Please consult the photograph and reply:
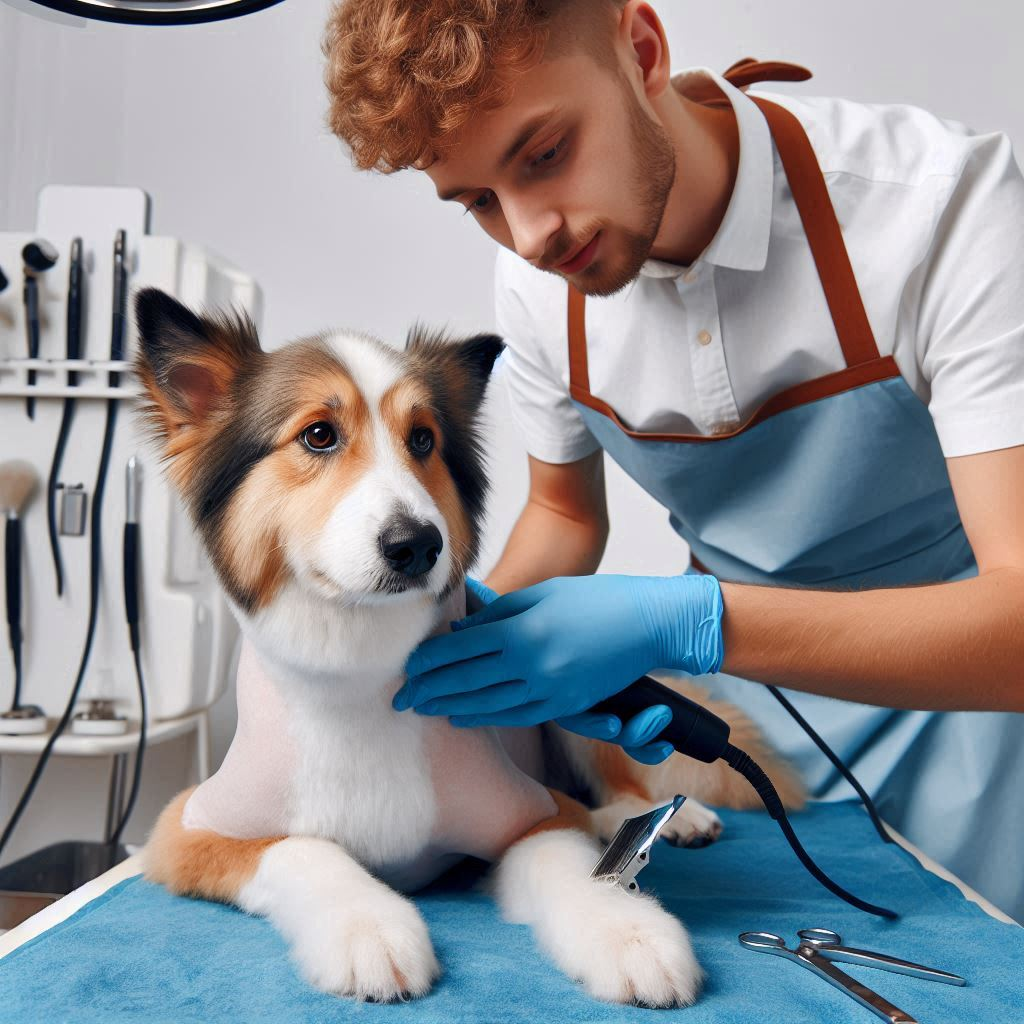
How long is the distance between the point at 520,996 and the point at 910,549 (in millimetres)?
1121

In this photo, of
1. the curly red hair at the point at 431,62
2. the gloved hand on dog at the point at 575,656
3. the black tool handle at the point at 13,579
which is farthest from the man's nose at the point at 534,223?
the black tool handle at the point at 13,579

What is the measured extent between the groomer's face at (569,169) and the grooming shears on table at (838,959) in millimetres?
882

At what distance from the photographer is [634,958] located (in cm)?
86

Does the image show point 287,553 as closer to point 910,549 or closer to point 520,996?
point 520,996

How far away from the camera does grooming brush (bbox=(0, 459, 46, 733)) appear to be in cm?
229

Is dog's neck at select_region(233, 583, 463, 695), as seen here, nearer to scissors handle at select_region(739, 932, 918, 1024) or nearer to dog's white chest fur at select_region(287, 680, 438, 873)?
dog's white chest fur at select_region(287, 680, 438, 873)

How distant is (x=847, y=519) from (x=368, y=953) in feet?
3.55

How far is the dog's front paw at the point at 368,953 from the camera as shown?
2.77 ft

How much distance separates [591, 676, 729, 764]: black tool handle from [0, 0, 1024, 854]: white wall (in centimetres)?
157

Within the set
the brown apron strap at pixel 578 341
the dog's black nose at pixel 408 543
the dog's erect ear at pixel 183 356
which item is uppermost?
the brown apron strap at pixel 578 341

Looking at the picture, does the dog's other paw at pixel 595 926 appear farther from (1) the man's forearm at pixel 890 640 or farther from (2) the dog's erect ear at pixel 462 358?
(2) the dog's erect ear at pixel 462 358

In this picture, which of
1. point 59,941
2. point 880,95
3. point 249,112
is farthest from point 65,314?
point 880,95

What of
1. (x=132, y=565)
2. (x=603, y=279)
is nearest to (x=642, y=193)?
(x=603, y=279)

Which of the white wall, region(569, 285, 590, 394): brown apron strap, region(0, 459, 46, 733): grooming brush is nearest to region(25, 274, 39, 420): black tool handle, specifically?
region(0, 459, 46, 733): grooming brush
